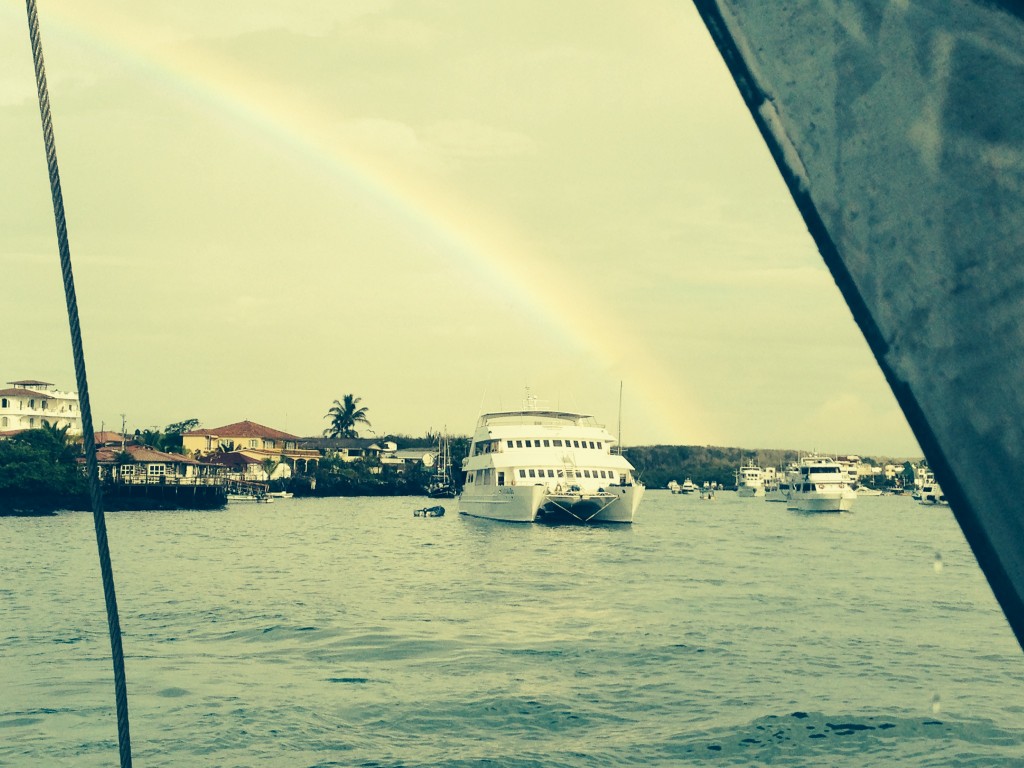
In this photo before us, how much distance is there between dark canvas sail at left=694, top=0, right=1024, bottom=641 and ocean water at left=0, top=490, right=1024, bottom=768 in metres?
9.86

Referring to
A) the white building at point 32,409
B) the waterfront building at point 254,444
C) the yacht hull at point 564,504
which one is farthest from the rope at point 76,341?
the waterfront building at point 254,444

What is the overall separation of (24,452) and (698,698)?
73.6 metres

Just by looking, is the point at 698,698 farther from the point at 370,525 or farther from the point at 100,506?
the point at 370,525

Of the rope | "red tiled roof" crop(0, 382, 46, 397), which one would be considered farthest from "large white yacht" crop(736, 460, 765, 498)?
the rope

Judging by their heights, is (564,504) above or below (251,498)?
above

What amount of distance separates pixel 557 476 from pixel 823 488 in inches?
1312

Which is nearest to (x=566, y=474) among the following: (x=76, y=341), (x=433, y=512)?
(x=433, y=512)

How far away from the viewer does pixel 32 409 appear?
97062 millimetres

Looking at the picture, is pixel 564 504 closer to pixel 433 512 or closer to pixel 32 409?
pixel 433 512

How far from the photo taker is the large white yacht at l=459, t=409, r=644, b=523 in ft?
165

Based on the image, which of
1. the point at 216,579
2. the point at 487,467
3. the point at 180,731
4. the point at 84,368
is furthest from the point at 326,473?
the point at 84,368

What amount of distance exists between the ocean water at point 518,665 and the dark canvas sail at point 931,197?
9856 millimetres

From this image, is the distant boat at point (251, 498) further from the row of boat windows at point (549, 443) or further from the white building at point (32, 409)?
the row of boat windows at point (549, 443)

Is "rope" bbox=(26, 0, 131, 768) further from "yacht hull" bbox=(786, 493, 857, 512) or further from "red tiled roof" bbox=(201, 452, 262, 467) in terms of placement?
"red tiled roof" bbox=(201, 452, 262, 467)
